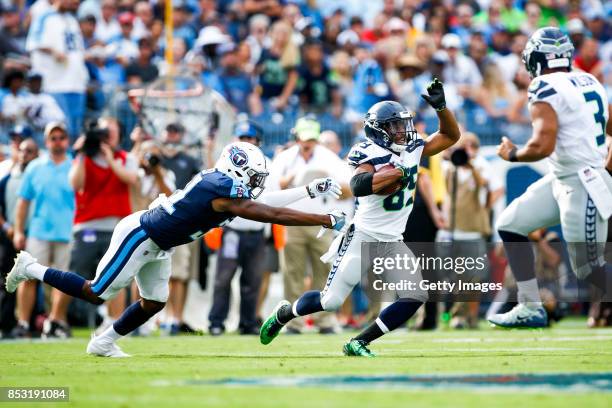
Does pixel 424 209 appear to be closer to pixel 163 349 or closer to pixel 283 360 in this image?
pixel 163 349

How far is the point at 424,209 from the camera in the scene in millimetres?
13266

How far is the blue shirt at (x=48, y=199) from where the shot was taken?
12062 millimetres

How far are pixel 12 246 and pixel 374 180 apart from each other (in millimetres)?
5927

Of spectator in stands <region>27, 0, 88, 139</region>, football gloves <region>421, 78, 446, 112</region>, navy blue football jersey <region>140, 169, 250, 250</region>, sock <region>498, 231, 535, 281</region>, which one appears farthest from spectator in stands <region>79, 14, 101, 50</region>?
sock <region>498, 231, 535, 281</region>

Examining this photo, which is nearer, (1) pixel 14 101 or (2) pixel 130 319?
(2) pixel 130 319

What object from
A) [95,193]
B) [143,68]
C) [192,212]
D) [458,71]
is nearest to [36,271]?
[192,212]

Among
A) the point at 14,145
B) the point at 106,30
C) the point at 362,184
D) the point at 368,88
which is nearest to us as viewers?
the point at 362,184

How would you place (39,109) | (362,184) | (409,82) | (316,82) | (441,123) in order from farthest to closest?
(316,82)
(409,82)
(39,109)
(441,123)
(362,184)

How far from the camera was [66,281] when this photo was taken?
8461 millimetres

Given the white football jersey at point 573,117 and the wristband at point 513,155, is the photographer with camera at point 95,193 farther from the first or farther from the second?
the white football jersey at point 573,117

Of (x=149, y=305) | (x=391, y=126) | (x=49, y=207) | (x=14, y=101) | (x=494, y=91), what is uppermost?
(x=494, y=91)

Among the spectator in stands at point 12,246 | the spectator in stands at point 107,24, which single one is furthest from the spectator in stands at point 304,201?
the spectator in stands at point 107,24

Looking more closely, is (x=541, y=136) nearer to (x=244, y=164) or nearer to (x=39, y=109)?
(x=244, y=164)

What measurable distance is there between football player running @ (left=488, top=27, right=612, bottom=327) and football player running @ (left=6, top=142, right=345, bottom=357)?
5.21 ft
